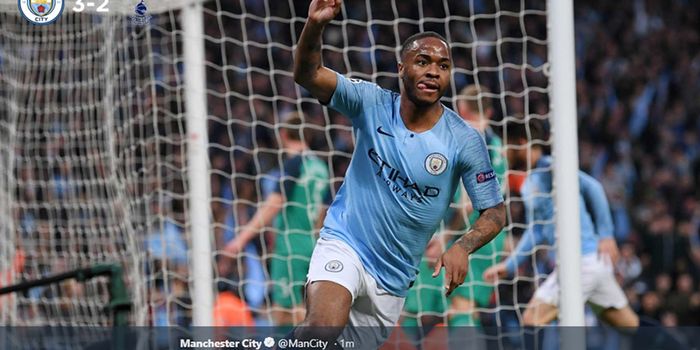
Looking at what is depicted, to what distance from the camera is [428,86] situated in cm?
491

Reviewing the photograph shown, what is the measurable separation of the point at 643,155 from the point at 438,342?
6780 mm

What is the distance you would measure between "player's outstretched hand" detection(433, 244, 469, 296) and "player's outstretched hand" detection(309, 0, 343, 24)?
967 millimetres

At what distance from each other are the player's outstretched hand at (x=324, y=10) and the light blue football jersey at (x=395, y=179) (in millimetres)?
531

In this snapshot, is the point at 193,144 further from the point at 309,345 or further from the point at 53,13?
the point at 309,345

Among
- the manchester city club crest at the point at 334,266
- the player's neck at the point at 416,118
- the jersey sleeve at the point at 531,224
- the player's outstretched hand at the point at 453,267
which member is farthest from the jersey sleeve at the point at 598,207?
the player's outstretched hand at the point at 453,267

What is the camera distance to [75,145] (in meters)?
7.98

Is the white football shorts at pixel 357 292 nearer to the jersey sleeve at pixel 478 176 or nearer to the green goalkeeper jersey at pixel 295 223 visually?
the jersey sleeve at pixel 478 176

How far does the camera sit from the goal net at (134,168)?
7.25 metres

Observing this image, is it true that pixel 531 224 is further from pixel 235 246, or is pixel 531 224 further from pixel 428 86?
pixel 428 86

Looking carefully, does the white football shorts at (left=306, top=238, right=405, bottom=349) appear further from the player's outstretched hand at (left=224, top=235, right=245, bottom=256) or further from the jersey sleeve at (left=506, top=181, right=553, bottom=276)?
the player's outstretched hand at (left=224, top=235, right=245, bottom=256)

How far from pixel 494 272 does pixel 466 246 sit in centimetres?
239

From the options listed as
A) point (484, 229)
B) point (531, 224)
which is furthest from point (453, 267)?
point (531, 224)

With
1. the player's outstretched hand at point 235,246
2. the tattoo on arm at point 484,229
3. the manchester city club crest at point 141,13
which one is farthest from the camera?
the player's outstretched hand at point 235,246

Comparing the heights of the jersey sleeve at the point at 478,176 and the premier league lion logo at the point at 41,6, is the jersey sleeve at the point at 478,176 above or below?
below
